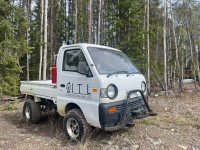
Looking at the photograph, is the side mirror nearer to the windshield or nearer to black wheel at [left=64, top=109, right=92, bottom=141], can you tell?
the windshield

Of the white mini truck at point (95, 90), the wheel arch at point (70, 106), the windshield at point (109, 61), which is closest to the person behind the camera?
the white mini truck at point (95, 90)

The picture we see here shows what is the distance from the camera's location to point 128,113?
12.7ft

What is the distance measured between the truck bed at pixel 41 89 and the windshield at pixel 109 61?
1.58 m

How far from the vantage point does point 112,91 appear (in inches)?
144

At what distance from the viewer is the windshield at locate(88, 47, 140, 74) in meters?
3.96

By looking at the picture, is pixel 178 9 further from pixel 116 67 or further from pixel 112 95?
pixel 112 95

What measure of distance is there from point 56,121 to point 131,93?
11.2 ft

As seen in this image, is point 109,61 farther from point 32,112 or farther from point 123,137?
point 32,112

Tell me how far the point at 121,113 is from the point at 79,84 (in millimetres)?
1194

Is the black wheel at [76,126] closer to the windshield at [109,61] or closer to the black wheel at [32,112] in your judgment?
the windshield at [109,61]

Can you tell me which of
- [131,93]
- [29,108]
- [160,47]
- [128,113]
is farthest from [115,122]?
[160,47]

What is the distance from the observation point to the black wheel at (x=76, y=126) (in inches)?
151

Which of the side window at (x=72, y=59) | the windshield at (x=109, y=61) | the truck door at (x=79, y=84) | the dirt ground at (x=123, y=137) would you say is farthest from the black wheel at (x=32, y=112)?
the windshield at (x=109, y=61)

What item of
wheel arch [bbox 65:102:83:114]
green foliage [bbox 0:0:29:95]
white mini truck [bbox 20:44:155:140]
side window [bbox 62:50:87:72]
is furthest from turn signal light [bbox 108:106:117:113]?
green foliage [bbox 0:0:29:95]
